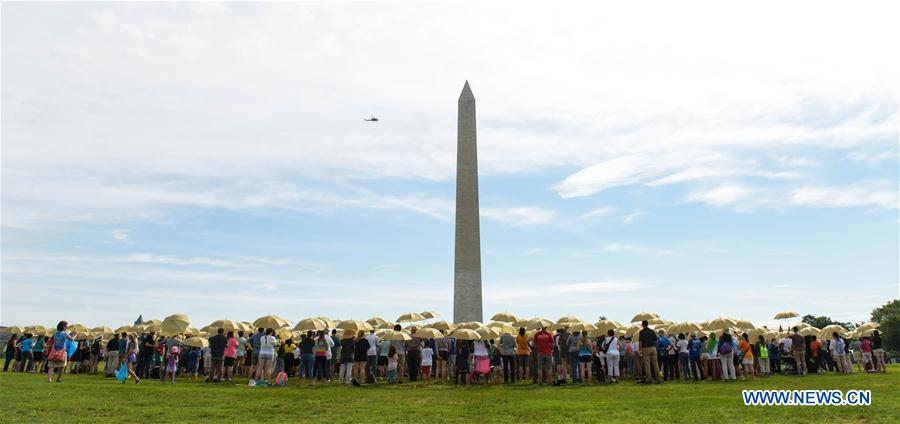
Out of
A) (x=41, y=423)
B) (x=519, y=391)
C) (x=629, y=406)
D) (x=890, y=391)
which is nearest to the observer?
(x=41, y=423)

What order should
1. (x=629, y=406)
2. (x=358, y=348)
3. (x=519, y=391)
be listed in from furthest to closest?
(x=358, y=348) < (x=519, y=391) < (x=629, y=406)

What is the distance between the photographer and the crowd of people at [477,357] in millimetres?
20641

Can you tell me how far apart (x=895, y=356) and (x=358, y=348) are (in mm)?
68135

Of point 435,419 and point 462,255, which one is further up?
point 462,255

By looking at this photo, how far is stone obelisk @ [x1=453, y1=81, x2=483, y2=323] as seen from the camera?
42250 millimetres

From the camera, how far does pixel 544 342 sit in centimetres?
2025

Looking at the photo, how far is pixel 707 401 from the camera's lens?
15023 mm

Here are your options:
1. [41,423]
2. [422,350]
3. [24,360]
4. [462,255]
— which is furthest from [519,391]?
[462,255]

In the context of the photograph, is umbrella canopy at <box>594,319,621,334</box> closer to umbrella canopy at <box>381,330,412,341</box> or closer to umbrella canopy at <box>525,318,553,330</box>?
umbrella canopy at <box>525,318,553,330</box>

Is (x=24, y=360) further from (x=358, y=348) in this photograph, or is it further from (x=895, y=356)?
(x=895, y=356)

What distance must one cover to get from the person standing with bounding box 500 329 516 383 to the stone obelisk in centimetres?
2010

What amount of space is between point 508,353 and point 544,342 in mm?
1561

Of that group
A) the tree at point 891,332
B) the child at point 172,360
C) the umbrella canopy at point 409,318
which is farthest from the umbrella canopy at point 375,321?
the tree at point 891,332

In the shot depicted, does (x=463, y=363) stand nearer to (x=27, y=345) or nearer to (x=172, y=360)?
(x=172, y=360)
